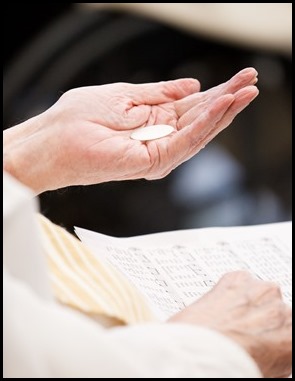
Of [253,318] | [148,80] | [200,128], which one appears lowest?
[253,318]

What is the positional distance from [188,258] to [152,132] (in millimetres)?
153

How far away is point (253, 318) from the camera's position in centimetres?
76

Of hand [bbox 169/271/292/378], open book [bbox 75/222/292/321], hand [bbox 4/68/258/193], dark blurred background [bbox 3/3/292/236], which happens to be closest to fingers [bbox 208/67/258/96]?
hand [bbox 4/68/258/193]

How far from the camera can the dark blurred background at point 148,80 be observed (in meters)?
2.07

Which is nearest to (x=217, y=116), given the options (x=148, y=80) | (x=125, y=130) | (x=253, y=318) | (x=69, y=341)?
(x=125, y=130)

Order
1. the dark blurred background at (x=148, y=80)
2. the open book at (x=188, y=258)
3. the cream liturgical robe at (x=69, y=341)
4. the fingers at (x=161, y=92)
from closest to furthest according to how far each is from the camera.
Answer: the cream liturgical robe at (x=69, y=341)
the open book at (x=188, y=258)
the fingers at (x=161, y=92)
the dark blurred background at (x=148, y=80)

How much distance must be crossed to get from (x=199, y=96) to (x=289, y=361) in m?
0.42

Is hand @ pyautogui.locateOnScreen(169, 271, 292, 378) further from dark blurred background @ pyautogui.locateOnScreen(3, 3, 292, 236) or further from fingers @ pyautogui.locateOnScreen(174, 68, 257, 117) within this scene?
dark blurred background @ pyautogui.locateOnScreen(3, 3, 292, 236)

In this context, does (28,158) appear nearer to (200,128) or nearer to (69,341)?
(200,128)

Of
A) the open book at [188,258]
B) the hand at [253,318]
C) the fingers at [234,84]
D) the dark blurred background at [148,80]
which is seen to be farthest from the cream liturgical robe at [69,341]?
the dark blurred background at [148,80]

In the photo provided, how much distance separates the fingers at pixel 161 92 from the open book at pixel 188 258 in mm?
168

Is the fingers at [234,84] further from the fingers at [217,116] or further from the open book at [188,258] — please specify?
the open book at [188,258]

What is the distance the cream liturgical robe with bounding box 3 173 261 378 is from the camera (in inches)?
25.1

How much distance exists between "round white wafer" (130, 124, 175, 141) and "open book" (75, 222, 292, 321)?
12 cm
